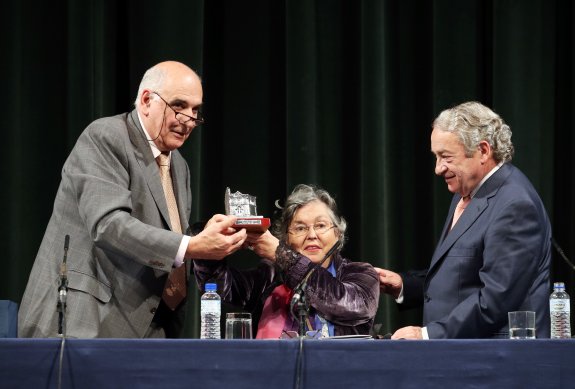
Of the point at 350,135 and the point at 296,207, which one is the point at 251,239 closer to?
the point at 296,207

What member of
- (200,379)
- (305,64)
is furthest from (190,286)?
(200,379)

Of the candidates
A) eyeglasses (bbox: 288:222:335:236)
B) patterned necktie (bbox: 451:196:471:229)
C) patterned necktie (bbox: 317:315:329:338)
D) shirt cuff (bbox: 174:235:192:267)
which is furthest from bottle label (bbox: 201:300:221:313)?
patterned necktie (bbox: 451:196:471:229)

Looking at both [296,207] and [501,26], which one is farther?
[501,26]

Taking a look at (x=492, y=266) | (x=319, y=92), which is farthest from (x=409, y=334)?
(x=319, y=92)

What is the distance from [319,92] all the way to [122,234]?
67.9 inches

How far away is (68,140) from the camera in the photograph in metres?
3.98

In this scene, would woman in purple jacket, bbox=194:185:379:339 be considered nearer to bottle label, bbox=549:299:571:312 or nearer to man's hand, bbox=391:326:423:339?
man's hand, bbox=391:326:423:339

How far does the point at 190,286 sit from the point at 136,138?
3.83 feet

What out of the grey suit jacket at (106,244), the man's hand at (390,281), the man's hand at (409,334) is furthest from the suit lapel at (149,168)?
the man's hand at (390,281)

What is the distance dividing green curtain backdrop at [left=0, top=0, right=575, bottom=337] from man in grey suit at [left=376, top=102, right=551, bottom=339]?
0.99 metres

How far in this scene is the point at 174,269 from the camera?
299cm

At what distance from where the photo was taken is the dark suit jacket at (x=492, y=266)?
2.71m

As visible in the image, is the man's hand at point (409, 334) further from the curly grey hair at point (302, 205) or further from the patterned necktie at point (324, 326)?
the curly grey hair at point (302, 205)

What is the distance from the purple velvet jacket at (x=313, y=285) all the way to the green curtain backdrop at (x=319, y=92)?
737mm
